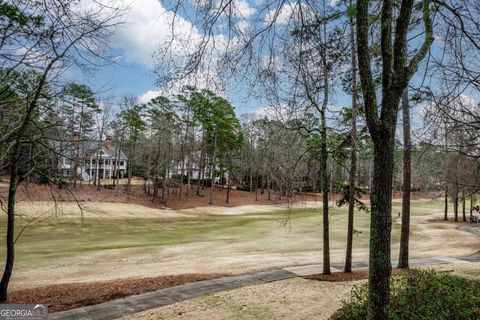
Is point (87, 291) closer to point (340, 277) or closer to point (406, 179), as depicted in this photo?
point (340, 277)

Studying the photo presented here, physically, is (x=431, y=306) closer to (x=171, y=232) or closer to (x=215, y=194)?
(x=171, y=232)

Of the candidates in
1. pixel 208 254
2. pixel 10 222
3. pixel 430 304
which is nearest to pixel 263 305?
pixel 430 304

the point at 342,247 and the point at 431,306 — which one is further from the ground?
the point at 431,306

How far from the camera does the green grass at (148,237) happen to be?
62.2 ft

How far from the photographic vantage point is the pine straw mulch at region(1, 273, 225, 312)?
30.1 ft

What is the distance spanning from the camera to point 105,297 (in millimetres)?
9453

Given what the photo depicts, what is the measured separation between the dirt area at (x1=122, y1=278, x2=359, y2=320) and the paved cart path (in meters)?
0.43

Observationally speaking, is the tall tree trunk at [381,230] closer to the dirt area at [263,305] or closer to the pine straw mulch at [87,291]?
the dirt area at [263,305]

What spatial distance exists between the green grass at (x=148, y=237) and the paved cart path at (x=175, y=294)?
3.80 meters

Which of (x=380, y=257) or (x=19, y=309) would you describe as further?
(x=19, y=309)

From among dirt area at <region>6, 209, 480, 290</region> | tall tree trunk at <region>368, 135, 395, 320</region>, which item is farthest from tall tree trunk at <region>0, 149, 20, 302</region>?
tall tree trunk at <region>368, 135, 395, 320</region>

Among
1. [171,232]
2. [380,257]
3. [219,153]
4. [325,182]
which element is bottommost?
[171,232]

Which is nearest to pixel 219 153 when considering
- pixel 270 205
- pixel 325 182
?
pixel 270 205

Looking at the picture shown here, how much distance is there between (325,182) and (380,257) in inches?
318
